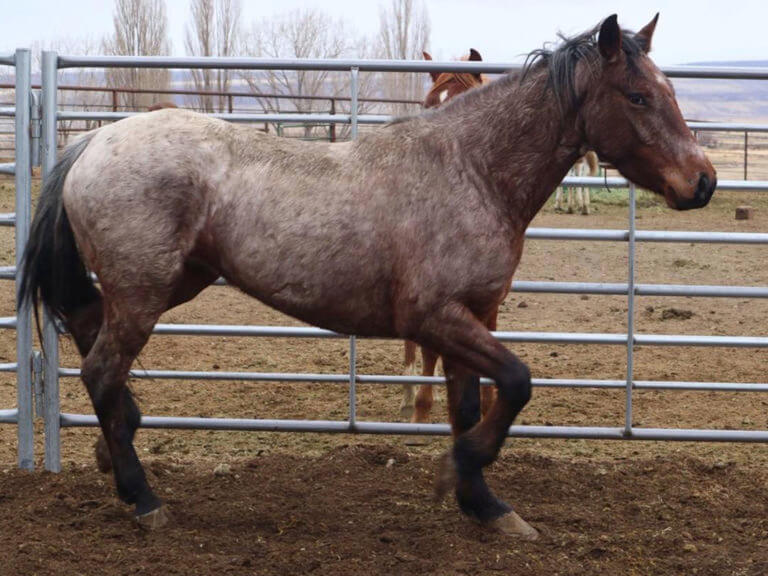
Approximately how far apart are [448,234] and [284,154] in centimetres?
68

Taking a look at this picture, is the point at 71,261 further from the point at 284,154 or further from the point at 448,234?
the point at 448,234

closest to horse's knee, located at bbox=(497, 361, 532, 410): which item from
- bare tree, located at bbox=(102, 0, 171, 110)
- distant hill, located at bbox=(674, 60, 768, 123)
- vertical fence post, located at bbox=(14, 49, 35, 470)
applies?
vertical fence post, located at bbox=(14, 49, 35, 470)

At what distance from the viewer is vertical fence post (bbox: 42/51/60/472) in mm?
4441

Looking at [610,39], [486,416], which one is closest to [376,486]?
[486,416]

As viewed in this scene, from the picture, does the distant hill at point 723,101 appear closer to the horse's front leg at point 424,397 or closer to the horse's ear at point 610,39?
the horse's front leg at point 424,397

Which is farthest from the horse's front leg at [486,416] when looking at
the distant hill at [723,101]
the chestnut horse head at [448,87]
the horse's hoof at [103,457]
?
the distant hill at [723,101]

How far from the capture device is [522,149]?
369cm

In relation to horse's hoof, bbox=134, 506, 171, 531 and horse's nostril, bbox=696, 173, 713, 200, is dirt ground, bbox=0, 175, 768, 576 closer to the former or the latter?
horse's hoof, bbox=134, 506, 171, 531

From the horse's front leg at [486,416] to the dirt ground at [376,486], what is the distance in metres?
0.10

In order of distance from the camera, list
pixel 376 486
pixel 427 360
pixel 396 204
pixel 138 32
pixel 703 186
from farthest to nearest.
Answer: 1. pixel 138 32
2. pixel 427 360
3. pixel 376 486
4. pixel 396 204
5. pixel 703 186

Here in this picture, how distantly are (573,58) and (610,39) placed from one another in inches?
6.6

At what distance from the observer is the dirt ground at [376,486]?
3.50 meters

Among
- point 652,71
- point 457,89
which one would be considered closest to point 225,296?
point 457,89

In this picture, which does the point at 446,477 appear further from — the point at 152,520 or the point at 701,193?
the point at 701,193
